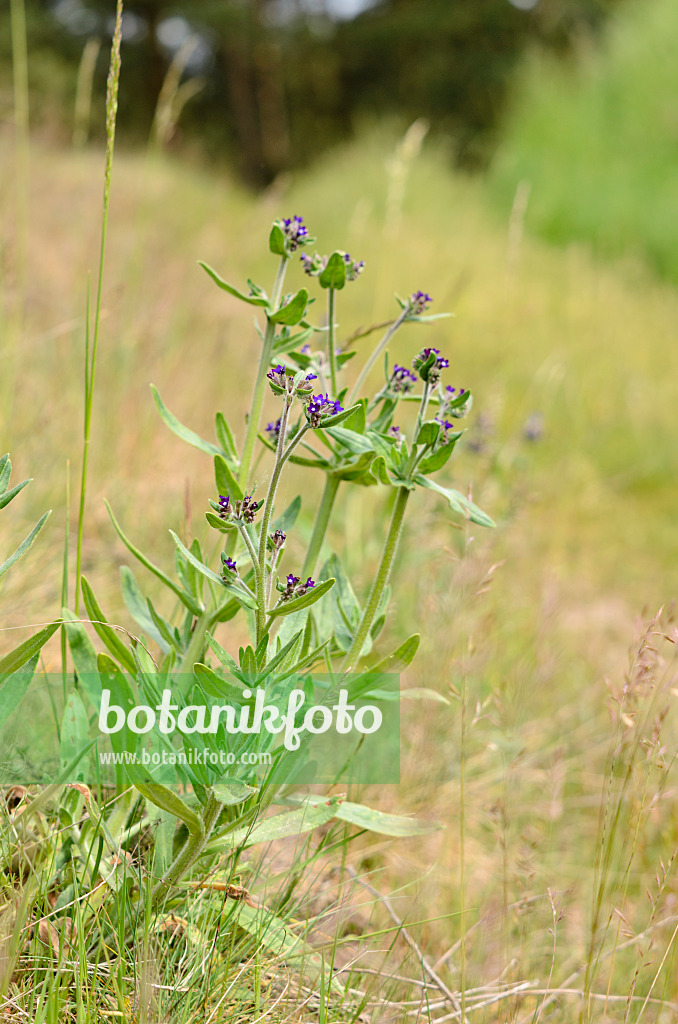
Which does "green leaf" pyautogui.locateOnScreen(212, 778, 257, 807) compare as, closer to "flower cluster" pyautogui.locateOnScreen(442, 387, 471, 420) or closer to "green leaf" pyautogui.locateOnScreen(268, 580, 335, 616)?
"green leaf" pyautogui.locateOnScreen(268, 580, 335, 616)

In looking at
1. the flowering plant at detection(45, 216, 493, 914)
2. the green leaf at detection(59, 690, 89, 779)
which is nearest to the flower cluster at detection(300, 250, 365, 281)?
the flowering plant at detection(45, 216, 493, 914)

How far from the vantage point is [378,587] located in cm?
90

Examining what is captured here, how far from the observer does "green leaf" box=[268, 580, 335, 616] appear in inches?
27.3

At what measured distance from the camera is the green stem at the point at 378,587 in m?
0.88

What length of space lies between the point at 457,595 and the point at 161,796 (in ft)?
2.52

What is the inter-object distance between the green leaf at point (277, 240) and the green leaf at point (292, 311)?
6cm

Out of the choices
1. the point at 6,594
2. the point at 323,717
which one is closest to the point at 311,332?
the point at 323,717

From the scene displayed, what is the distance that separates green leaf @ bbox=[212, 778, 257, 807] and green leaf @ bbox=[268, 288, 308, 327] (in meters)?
0.51

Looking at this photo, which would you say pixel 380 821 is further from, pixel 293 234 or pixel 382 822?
pixel 293 234

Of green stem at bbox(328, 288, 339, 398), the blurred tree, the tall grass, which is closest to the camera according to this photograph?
green stem at bbox(328, 288, 339, 398)

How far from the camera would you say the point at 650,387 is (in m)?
4.33

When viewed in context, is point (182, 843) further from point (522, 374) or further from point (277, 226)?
point (522, 374)

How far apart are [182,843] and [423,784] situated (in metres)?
0.54

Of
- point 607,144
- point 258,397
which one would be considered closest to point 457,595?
point 258,397
